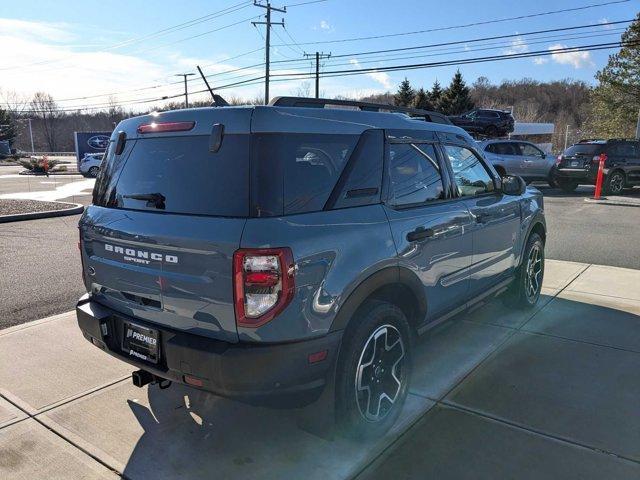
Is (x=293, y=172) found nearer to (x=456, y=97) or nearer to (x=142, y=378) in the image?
(x=142, y=378)

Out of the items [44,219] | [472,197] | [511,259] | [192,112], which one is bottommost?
[44,219]

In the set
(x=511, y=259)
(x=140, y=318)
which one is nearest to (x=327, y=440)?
(x=140, y=318)

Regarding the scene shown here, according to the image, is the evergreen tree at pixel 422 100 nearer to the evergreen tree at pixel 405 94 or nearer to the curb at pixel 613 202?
the evergreen tree at pixel 405 94

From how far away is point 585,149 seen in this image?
16.6 metres

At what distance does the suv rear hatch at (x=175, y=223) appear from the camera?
2.49 m

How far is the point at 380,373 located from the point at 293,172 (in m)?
1.32

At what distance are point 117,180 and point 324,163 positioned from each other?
133 centimetres

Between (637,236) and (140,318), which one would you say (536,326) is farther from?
(637,236)

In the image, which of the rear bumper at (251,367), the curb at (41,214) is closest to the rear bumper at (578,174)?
the curb at (41,214)

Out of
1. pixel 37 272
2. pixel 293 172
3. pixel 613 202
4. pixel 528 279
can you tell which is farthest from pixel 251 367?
pixel 613 202

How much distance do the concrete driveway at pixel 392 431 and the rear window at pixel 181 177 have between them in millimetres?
1366

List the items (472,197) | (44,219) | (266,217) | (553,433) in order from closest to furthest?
(266,217), (553,433), (472,197), (44,219)

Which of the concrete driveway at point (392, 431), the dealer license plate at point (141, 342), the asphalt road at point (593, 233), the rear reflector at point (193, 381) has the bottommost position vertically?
the asphalt road at point (593, 233)

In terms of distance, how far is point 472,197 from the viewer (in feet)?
13.4
